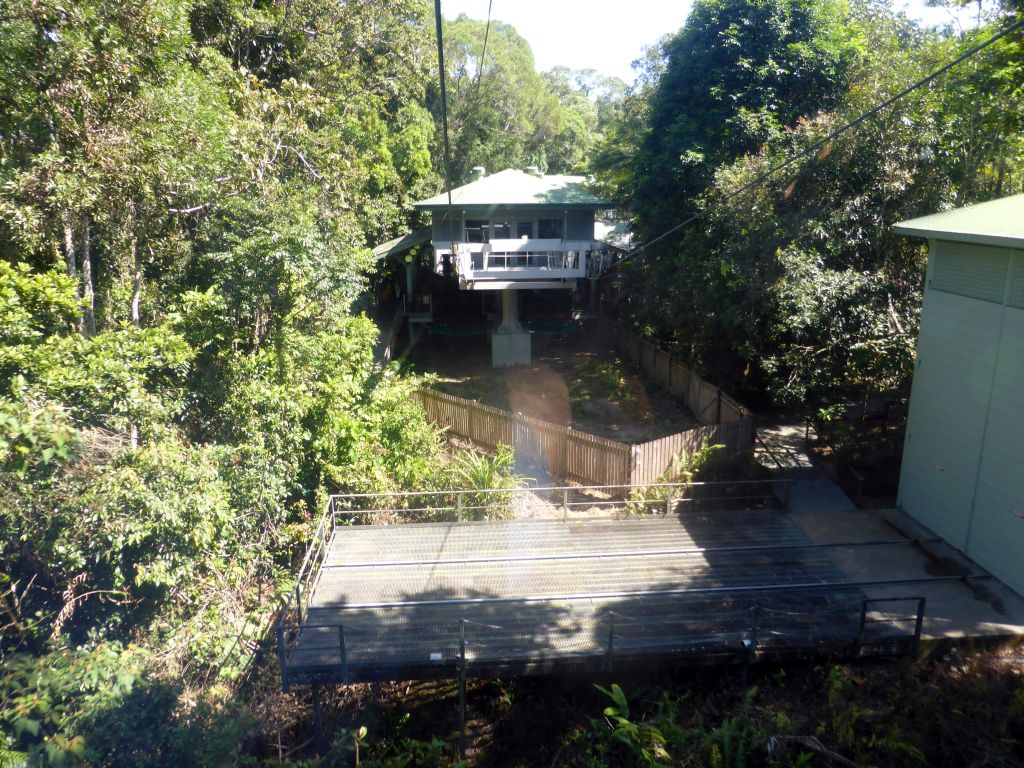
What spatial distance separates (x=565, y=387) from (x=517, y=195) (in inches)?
266

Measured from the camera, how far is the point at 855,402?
1548 centimetres

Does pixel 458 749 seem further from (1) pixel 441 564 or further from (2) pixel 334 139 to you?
(2) pixel 334 139

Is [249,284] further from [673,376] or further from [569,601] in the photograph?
[673,376]

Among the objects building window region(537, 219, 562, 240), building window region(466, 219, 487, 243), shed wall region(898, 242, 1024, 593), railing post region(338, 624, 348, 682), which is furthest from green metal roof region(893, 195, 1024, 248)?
building window region(466, 219, 487, 243)

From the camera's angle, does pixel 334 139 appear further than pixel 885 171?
Yes

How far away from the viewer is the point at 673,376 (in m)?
18.9

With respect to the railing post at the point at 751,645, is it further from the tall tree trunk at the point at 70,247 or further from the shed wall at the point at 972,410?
the tall tree trunk at the point at 70,247

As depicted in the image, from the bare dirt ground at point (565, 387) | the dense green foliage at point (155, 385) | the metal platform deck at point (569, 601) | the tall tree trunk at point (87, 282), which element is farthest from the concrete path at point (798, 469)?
the tall tree trunk at point (87, 282)

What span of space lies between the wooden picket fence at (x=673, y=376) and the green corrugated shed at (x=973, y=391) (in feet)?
12.4

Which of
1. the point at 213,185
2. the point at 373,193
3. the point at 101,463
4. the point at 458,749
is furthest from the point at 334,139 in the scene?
the point at 458,749

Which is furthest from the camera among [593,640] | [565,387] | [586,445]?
[565,387]

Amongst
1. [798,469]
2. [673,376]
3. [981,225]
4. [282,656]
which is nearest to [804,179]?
[981,225]

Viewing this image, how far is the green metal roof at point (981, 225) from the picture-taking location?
8.55m

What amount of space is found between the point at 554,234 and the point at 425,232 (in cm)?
577
